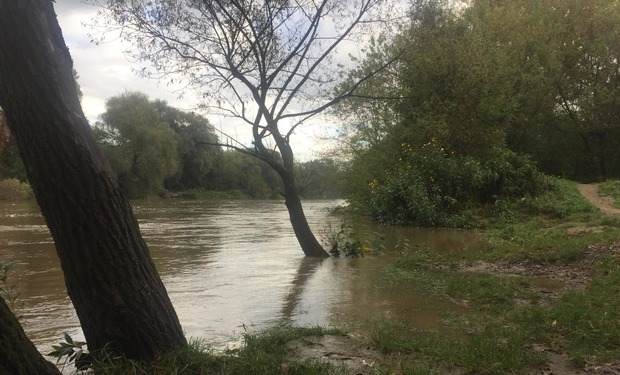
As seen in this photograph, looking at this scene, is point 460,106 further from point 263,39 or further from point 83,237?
point 83,237

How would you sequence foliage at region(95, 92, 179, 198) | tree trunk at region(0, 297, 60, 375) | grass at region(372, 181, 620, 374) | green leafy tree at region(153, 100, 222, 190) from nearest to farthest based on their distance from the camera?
tree trunk at region(0, 297, 60, 375) → grass at region(372, 181, 620, 374) → foliage at region(95, 92, 179, 198) → green leafy tree at region(153, 100, 222, 190)

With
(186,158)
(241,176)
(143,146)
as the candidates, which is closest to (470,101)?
(143,146)

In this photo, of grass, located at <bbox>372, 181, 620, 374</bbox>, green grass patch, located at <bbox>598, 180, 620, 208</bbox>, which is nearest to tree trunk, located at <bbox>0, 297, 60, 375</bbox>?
grass, located at <bbox>372, 181, 620, 374</bbox>

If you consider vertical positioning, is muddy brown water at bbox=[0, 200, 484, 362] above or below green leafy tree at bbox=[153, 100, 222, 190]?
below

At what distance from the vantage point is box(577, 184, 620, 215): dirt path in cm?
1688

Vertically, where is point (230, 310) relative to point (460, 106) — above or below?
below

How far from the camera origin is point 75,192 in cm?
360

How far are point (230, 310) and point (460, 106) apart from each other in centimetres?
1536

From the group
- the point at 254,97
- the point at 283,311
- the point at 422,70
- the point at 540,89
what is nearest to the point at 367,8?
the point at 254,97

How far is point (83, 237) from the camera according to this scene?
11.9ft

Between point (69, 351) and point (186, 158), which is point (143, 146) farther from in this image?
point (69, 351)

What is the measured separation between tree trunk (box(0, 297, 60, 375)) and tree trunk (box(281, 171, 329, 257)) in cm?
788

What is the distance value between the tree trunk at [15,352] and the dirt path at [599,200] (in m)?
16.4

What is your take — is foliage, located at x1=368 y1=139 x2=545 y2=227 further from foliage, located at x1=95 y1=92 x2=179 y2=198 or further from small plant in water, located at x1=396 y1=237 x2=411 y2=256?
→ foliage, located at x1=95 y1=92 x2=179 y2=198
